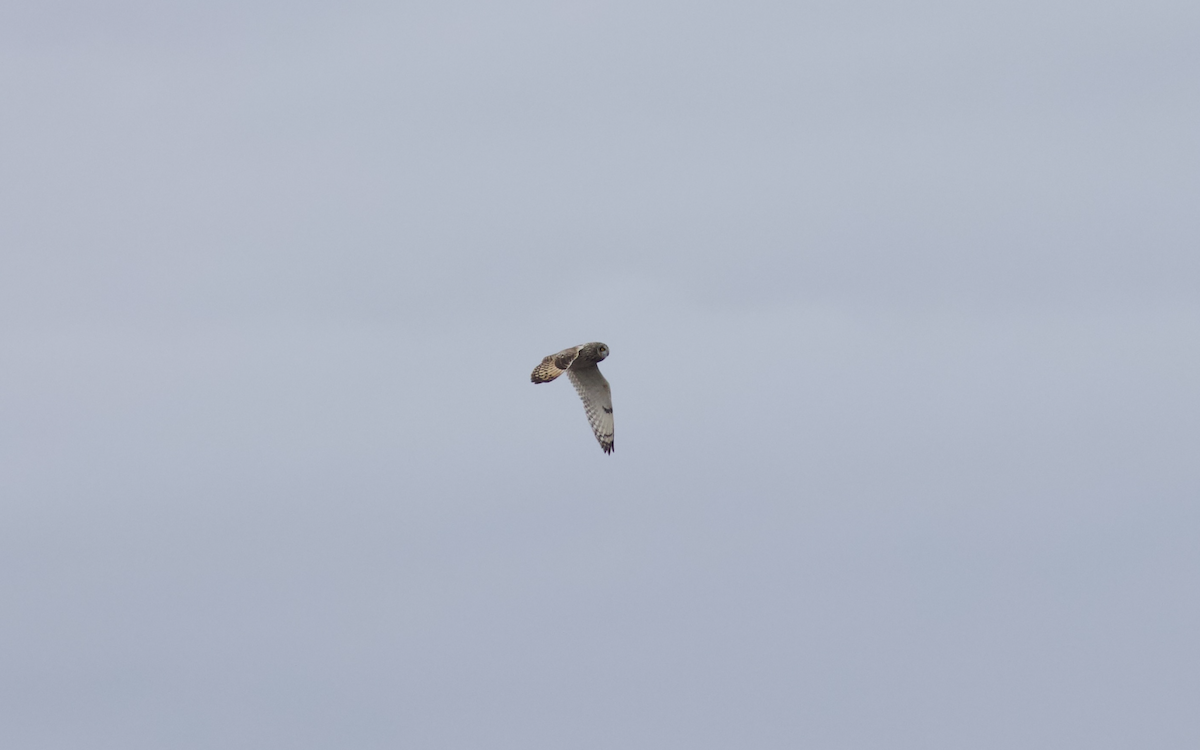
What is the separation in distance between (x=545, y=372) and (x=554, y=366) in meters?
0.52

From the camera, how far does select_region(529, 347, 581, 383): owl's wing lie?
16525 centimetres

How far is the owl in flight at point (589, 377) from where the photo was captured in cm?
16550

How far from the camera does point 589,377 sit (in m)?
166

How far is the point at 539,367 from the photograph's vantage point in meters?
166

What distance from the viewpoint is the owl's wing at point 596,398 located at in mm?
166250

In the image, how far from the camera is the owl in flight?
166 m

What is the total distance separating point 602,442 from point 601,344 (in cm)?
366

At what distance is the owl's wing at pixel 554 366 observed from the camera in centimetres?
16525

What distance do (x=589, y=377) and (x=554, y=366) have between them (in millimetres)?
1318

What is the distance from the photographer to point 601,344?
16575 centimetres

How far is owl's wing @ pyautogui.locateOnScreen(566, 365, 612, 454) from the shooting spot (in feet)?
545

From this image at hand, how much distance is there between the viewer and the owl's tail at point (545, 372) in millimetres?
165125

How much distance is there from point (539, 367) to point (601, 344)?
7.23ft

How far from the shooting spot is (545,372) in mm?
165375
